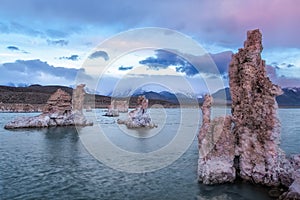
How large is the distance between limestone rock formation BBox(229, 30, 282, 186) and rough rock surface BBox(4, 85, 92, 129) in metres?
59.5

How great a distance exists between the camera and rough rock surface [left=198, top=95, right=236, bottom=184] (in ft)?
84.2

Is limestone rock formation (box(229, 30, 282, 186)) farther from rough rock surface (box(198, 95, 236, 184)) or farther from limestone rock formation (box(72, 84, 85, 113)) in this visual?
limestone rock formation (box(72, 84, 85, 113))

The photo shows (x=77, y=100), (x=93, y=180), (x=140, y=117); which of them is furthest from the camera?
(x=77, y=100)

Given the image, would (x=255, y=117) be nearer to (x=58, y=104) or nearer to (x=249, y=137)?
(x=249, y=137)

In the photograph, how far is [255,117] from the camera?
87.3ft

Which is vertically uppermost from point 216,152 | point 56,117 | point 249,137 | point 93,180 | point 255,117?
point 255,117

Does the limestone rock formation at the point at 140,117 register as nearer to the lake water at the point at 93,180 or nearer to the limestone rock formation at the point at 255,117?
the lake water at the point at 93,180

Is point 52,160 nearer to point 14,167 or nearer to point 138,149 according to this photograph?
point 14,167

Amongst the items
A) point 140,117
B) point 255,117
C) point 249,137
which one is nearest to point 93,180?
point 249,137

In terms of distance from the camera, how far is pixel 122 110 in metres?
171

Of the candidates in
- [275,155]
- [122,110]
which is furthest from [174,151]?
[122,110]

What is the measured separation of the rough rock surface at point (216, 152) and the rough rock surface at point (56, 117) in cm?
5864

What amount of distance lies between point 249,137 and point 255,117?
1.80 meters

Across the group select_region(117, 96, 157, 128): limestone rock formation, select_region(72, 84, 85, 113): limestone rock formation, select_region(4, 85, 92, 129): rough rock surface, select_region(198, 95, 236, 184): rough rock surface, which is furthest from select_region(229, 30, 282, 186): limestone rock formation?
select_region(72, 84, 85, 113): limestone rock formation
